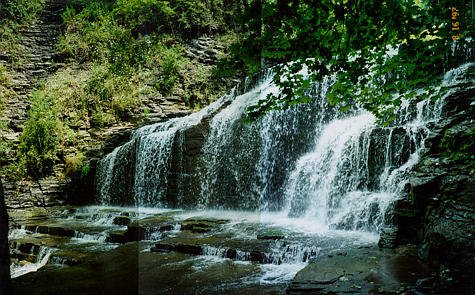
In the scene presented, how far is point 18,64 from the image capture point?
1820 centimetres

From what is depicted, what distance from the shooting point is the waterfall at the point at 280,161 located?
8.21 metres

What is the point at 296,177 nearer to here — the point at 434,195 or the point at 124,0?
the point at 434,195

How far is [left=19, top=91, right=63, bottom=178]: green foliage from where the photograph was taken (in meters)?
14.2

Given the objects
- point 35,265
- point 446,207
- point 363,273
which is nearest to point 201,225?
point 35,265

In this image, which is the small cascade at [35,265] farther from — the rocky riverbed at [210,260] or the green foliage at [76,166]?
the green foliage at [76,166]

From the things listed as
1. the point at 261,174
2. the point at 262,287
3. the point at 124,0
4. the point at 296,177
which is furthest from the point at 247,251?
the point at 124,0

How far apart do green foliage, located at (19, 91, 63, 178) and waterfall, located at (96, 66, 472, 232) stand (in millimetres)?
2200

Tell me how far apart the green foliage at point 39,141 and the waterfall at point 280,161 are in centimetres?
220

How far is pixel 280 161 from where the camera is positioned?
11.3 m

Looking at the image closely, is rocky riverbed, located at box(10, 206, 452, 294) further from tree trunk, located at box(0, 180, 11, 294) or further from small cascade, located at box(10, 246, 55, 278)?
tree trunk, located at box(0, 180, 11, 294)

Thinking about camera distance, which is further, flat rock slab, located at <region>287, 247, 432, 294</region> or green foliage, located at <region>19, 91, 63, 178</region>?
green foliage, located at <region>19, 91, 63, 178</region>

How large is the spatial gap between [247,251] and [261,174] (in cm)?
575

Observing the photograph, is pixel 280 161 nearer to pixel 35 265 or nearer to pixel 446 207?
pixel 446 207

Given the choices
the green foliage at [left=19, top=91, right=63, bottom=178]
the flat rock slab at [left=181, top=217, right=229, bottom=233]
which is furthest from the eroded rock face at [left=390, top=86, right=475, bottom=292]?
the green foliage at [left=19, top=91, right=63, bottom=178]
